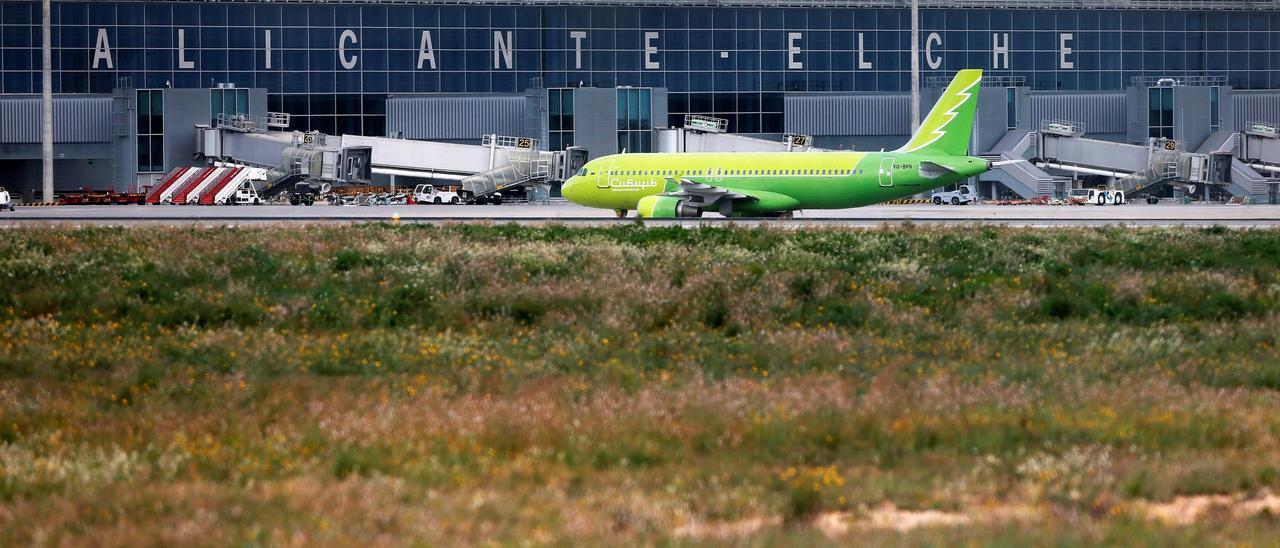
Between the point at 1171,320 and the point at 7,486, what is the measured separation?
18.6m

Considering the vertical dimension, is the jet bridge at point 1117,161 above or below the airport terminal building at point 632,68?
below

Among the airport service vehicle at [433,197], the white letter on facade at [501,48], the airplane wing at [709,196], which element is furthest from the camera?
the white letter on facade at [501,48]

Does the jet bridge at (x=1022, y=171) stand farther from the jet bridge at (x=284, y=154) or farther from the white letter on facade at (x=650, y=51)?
the jet bridge at (x=284, y=154)

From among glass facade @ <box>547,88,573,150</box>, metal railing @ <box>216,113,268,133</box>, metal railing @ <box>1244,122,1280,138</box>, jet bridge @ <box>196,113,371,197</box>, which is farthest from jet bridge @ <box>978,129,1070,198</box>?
metal railing @ <box>216,113,268,133</box>

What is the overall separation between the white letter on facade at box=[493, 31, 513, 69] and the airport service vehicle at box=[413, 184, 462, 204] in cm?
2655

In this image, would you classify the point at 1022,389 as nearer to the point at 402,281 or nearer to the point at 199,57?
the point at 402,281

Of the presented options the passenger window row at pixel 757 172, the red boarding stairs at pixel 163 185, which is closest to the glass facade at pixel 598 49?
the red boarding stairs at pixel 163 185

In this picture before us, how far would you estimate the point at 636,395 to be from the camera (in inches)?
702

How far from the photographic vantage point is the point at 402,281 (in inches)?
1110

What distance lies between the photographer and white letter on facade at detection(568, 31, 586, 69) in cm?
11681

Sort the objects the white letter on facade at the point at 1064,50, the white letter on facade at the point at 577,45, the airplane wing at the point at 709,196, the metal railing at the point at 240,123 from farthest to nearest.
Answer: the white letter on facade at the point at 1064,50, the white letter on facade at the point at 577,45, the metal railing at the point at 240,123, the airplane wing at the point at 709,196

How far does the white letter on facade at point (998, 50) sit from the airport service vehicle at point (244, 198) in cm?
6214

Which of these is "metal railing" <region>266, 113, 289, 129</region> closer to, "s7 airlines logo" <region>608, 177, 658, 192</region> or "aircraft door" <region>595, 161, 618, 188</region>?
"aircraft door" <region>595, 161, 618, 188</region>

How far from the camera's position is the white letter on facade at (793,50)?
390ft
